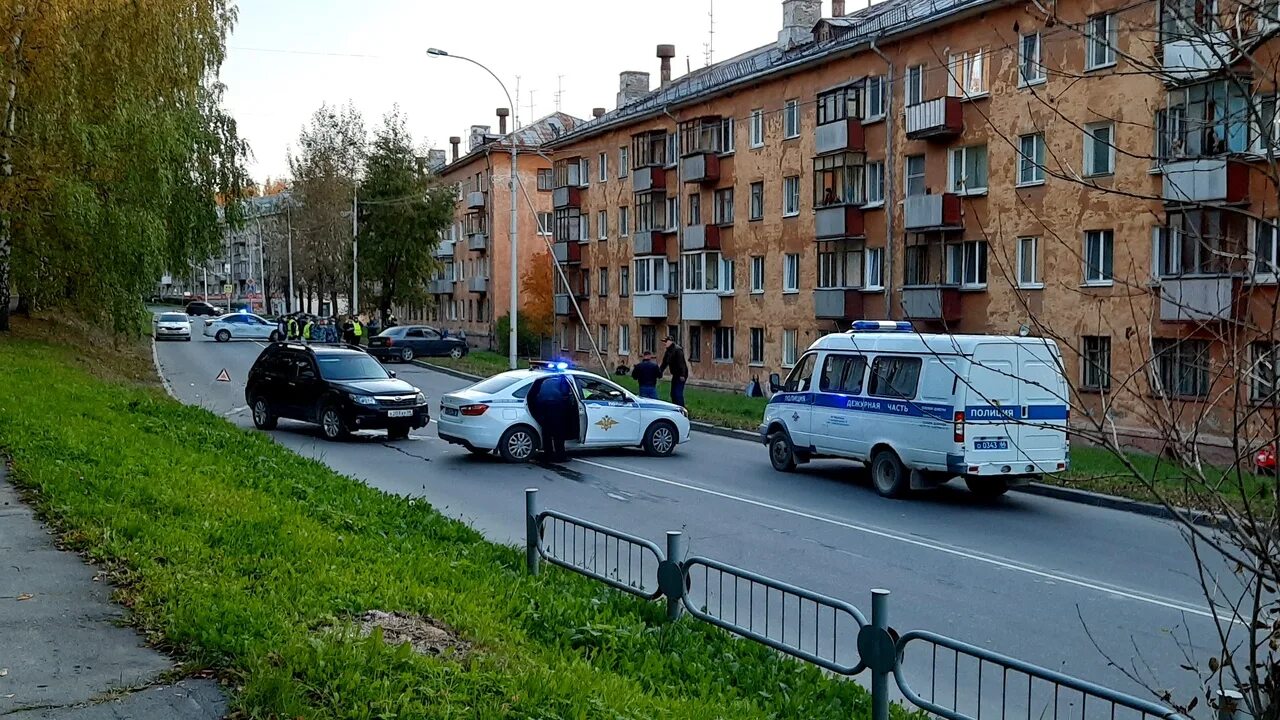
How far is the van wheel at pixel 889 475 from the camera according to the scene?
1563 centimetres

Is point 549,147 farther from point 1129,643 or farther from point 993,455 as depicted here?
point 1129,643

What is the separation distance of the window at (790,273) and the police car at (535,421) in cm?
1874

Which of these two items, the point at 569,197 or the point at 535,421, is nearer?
the point at 535,421

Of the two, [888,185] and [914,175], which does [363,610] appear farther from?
[888,185]

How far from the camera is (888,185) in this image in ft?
110

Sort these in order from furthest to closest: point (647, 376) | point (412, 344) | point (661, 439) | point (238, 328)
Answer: point (238, 328) → point (412, 344) → point (647, 376) → point (661, 439)

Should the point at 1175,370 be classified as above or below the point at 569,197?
below

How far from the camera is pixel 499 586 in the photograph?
8.06 m

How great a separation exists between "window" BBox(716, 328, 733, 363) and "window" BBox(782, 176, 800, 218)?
17.9ft

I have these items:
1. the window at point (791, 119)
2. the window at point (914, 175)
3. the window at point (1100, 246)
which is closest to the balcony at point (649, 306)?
the window at point (791, 119)

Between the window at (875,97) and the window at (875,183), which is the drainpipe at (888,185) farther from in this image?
the window at (875,183)

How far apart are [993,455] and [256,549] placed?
390 inches

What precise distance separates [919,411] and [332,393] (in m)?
11.2

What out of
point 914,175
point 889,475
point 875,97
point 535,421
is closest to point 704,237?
point 875,97
